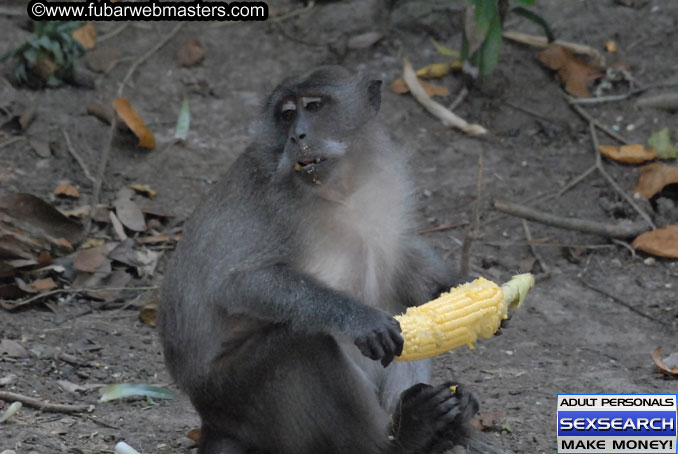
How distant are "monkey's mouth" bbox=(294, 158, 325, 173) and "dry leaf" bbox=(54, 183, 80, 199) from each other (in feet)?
11.0

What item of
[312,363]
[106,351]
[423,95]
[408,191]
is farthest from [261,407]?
[423,95]

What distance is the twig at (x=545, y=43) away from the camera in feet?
28.0

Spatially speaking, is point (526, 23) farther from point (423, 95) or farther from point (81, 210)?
point (81, 210)

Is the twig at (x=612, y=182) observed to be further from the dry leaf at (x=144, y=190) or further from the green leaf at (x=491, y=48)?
the dry leaf at (x=144, y=190)

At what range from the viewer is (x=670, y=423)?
4609 millimetres

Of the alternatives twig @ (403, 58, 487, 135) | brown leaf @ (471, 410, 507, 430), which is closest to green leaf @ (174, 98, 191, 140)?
twig @ (403, 58, 487, 135)

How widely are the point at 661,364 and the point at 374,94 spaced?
2042 mm

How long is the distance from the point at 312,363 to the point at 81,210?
11.2 ft

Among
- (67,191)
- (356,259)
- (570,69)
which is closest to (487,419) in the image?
(356,259)

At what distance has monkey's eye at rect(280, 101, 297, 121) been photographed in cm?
474

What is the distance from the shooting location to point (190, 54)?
351 inches

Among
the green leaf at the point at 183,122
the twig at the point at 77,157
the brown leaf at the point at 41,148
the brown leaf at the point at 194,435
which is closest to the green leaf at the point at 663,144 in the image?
the green leaf at the point at 183,122

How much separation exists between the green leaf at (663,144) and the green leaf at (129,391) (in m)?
4.13

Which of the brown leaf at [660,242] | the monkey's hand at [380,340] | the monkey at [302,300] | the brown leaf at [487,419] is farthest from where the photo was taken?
the brown leaf at [660,242]
